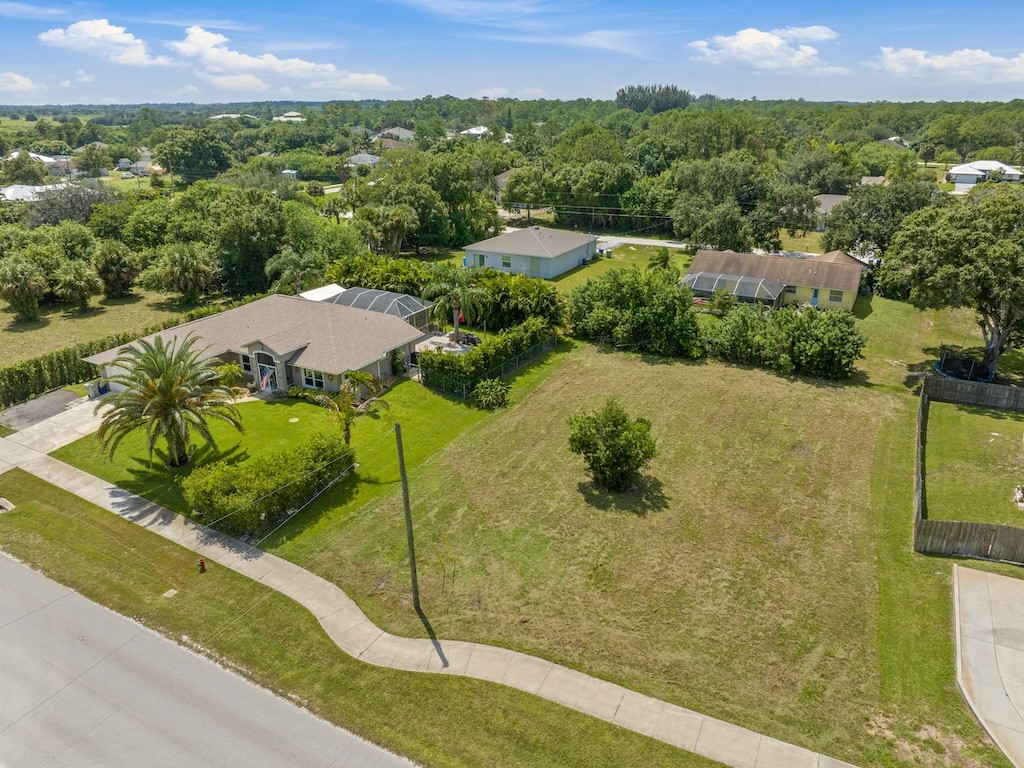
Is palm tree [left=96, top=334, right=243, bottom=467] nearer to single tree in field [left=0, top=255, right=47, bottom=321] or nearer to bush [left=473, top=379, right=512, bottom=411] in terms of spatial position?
bush [left=473, top=379, right=512, bottom=411]

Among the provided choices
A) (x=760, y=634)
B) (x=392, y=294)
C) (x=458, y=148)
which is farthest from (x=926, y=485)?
(x=458, y=148)

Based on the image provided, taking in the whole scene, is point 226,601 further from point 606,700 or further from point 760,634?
point 760,634

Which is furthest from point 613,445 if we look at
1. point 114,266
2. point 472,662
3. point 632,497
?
point 114,266

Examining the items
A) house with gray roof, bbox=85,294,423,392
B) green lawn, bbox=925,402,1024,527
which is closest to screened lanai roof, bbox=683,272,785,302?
green lawn, bbox=925,402,1024,527

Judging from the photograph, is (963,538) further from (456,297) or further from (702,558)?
(456,297)

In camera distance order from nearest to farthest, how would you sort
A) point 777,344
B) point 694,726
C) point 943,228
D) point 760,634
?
point 694,726 < point 760,634 < point 943,228 < point 777,344

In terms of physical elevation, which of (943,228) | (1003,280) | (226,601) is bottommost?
(226,601)

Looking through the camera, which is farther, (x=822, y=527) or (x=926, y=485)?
(x=926, y=485)

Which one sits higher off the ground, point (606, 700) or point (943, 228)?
point (943, 228)
